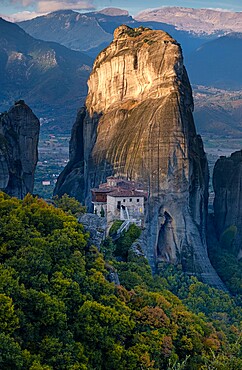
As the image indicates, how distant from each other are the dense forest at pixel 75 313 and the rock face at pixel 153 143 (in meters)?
20.4

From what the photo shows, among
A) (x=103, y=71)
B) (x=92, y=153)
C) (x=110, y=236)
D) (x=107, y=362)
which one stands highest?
(x=103, y=71)

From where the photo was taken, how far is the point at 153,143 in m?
57.8

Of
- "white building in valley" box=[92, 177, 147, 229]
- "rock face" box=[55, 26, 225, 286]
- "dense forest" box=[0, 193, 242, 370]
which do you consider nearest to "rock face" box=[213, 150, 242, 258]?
"rock face" box=[55, 26, 225, 286]

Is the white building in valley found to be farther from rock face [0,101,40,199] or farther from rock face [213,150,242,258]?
rock face [213,150,242,258]

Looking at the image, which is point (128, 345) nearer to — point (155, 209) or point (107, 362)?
point (107, 362)

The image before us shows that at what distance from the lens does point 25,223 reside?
29.4 meters

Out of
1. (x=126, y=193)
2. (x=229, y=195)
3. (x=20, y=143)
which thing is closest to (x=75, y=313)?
(x=126, y=193)

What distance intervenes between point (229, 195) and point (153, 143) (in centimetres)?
1066

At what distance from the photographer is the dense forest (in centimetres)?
2412

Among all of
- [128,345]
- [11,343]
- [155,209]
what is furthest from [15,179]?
[11,343]

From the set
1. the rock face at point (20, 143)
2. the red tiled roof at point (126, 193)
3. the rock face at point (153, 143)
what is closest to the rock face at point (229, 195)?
the rock face at point (153, 143)

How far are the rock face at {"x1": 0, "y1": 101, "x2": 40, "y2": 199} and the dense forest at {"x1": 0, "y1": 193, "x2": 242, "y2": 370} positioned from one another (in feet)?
75.2

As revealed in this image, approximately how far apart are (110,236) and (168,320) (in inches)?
539

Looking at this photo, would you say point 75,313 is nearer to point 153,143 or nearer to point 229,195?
point 153,143
